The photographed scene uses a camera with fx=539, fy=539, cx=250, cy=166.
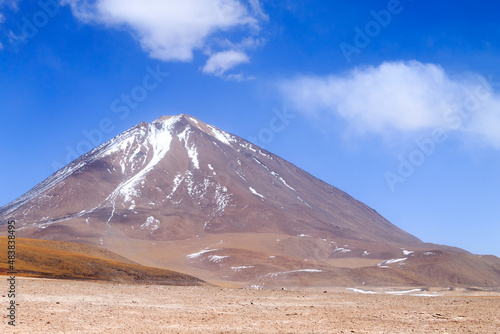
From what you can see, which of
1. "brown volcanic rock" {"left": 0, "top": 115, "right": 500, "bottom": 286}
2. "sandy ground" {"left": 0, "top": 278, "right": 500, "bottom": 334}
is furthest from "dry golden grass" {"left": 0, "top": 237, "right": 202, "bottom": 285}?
"brown volcanic rock" {"left": 0, "top": 115, "right": 500, "bottom": 286}

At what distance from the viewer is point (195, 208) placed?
17912 centimetres

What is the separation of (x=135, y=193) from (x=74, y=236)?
4545cm

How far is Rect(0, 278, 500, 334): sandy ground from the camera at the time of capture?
14.0 meters

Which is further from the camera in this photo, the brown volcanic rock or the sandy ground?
the brown volcanic rock

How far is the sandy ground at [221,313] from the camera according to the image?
45.9 feet

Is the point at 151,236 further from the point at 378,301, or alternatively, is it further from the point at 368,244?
the point at 378,301

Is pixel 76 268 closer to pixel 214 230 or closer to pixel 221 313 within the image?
pixel 221 313

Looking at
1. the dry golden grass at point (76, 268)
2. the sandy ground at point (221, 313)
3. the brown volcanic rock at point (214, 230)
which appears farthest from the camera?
the brown volcanic rock at point (214, 230)

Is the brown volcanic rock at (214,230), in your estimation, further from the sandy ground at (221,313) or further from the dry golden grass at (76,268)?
the sandy ground at (221,313)

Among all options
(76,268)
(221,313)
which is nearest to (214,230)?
(76,268)

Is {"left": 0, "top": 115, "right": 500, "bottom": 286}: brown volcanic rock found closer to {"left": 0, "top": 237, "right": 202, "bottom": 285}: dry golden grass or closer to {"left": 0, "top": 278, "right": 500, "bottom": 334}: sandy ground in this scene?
{"left": 0, "top": 237, "right": 202, "bottom": 285}: dry golden grass

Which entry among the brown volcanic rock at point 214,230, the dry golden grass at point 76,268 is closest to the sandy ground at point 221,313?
the dry golden grass at point 76,268

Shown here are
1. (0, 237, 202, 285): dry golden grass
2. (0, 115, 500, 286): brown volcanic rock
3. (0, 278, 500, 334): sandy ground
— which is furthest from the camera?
(0, 115, 500, 286): brown volcanic rock

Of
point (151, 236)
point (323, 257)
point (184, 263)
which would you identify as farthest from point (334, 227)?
point (184, 263)
